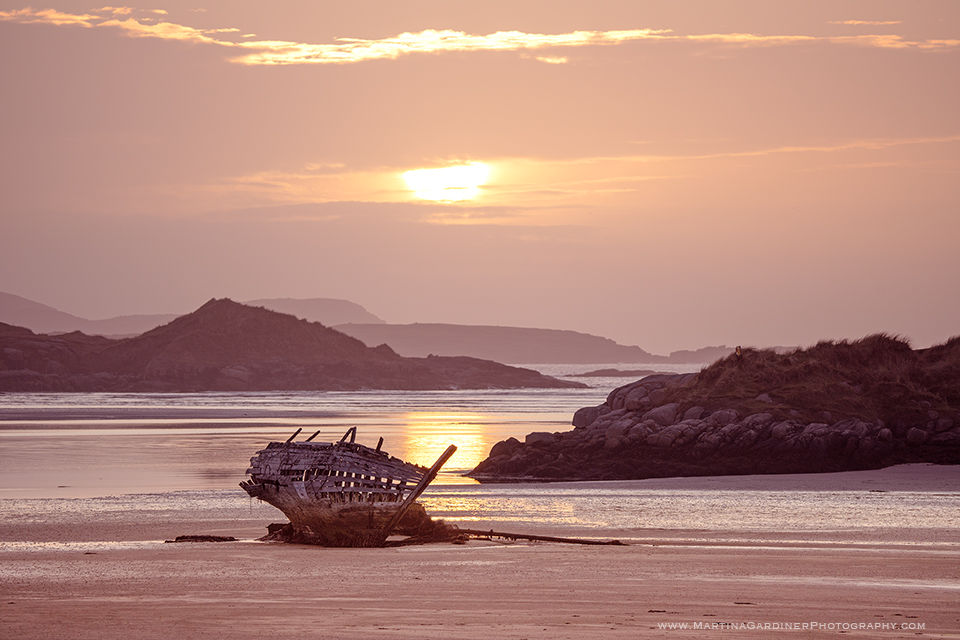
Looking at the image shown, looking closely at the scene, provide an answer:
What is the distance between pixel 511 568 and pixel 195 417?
50030mm

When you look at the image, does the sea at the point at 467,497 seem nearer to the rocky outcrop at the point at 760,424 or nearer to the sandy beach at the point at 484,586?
the sandy beach at the point at 484,586

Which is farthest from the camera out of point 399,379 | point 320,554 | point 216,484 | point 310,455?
point 399,379

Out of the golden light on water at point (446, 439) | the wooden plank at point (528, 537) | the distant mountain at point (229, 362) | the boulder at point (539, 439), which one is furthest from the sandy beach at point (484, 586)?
the distant mountain at point (229, 362)

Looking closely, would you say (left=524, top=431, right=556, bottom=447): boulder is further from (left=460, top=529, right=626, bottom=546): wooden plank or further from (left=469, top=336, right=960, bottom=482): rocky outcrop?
(left=460, top=529, right=626, bottom=546): wooden plank

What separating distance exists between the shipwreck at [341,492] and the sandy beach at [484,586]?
0.81 meters

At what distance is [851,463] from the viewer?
31.4 m

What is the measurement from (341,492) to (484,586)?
4.74 m

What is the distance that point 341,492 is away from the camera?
16844 mm

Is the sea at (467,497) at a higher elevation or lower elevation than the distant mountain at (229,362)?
lower

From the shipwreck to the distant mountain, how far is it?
102m

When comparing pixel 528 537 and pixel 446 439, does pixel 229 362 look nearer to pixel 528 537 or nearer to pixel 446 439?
pixel 446 439

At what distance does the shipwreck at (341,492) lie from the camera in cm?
1688

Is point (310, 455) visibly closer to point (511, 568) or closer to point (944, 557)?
point (511, 568)

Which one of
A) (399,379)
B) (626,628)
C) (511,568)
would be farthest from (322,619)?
(399,379)
